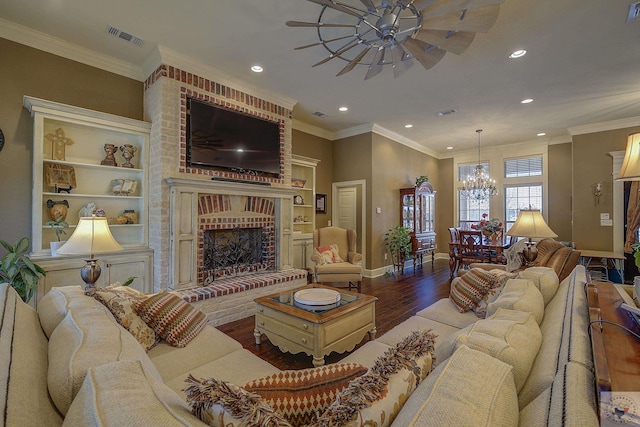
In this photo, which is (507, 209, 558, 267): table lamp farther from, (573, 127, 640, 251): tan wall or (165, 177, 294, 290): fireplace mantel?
(573, 127, 640, 251): tan wall

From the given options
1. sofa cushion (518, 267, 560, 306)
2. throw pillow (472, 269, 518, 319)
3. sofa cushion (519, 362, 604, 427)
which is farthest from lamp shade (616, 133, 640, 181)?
sofa cushion (519, 362, 604, 427)

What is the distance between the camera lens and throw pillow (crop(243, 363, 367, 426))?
0.86 metres

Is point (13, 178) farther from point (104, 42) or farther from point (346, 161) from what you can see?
point (346, 161)

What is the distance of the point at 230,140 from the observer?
3.92m

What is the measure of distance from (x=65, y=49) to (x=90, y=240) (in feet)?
8.48

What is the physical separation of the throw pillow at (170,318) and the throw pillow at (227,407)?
4.11 feet

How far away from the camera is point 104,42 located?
10.1 feet

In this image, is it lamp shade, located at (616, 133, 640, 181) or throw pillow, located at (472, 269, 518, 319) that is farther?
throw pillow, located at (472, 269, 518, 319)

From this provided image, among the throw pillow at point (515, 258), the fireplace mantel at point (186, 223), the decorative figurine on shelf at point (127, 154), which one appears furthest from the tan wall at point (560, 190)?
the decorative figurine on shelf at point (127, 154)

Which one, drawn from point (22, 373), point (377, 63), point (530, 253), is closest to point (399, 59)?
point (377, 63)

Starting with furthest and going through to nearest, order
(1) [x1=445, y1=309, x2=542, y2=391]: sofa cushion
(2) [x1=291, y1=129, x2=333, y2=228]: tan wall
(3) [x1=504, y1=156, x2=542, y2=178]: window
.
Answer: (3) [x1=504, y1=156, x2=542, y2=178]: window < (2) [x1=291, y1=129, x2=333, y2=228]: tan wall < (1) [x1=445, y1=309, x2=542, y2=391]: sofa cushion

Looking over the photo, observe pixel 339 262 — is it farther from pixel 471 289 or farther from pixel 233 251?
pixel 471 289

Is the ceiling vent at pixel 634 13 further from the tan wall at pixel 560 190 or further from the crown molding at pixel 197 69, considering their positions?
the tan wall at pixel 560 190

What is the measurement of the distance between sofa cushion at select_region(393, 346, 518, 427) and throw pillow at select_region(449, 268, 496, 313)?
5.72ft
